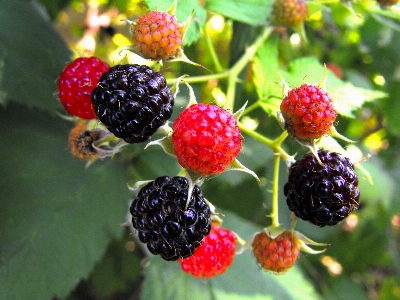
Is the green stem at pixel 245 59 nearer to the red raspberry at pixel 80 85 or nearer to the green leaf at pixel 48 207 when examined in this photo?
the red raspberry at pixel 80 85

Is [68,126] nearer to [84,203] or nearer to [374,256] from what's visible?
[84,203]

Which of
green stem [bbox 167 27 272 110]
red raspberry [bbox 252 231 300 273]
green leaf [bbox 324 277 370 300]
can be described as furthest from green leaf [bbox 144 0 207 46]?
green leaf [bbox 324 277 370 300]

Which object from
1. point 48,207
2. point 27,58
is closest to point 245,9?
point 27,58

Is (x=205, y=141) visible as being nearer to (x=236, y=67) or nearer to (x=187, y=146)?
(x=187, y=146)

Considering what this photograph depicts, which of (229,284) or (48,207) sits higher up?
(48,207)

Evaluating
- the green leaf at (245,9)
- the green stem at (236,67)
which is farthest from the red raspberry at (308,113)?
the green leaf at (245,9)
